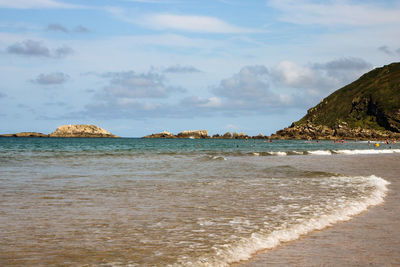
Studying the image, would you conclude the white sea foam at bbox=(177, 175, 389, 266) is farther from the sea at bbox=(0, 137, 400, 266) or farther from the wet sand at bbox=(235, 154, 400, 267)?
the wet sand at bbox=(235, 154, 400, 267)

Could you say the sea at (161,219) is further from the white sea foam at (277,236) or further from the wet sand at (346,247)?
the wet sand at (346,247)

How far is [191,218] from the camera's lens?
37.4 ft

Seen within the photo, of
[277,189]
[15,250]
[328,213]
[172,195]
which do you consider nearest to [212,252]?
[15,250]

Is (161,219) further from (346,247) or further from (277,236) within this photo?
(346,247)

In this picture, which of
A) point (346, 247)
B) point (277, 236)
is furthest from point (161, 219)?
point (346, 247)

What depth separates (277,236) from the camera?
9.53m

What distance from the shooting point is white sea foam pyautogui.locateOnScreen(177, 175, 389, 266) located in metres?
7.81

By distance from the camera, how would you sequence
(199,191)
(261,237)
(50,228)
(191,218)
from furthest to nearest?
(199,191) < (191,218) < (50,228) < (261,237)

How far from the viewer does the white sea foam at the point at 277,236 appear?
307 inches

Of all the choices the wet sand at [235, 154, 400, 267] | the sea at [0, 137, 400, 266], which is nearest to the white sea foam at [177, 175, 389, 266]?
the sea at [0, 137, 400, 266]

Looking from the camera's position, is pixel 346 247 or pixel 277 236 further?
pixel 277 236

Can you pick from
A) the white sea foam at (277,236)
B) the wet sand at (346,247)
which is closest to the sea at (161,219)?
the white sea foam at (277,236)

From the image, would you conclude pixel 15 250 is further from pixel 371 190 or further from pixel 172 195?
pixel 371 190

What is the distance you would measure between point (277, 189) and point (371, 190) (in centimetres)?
436
